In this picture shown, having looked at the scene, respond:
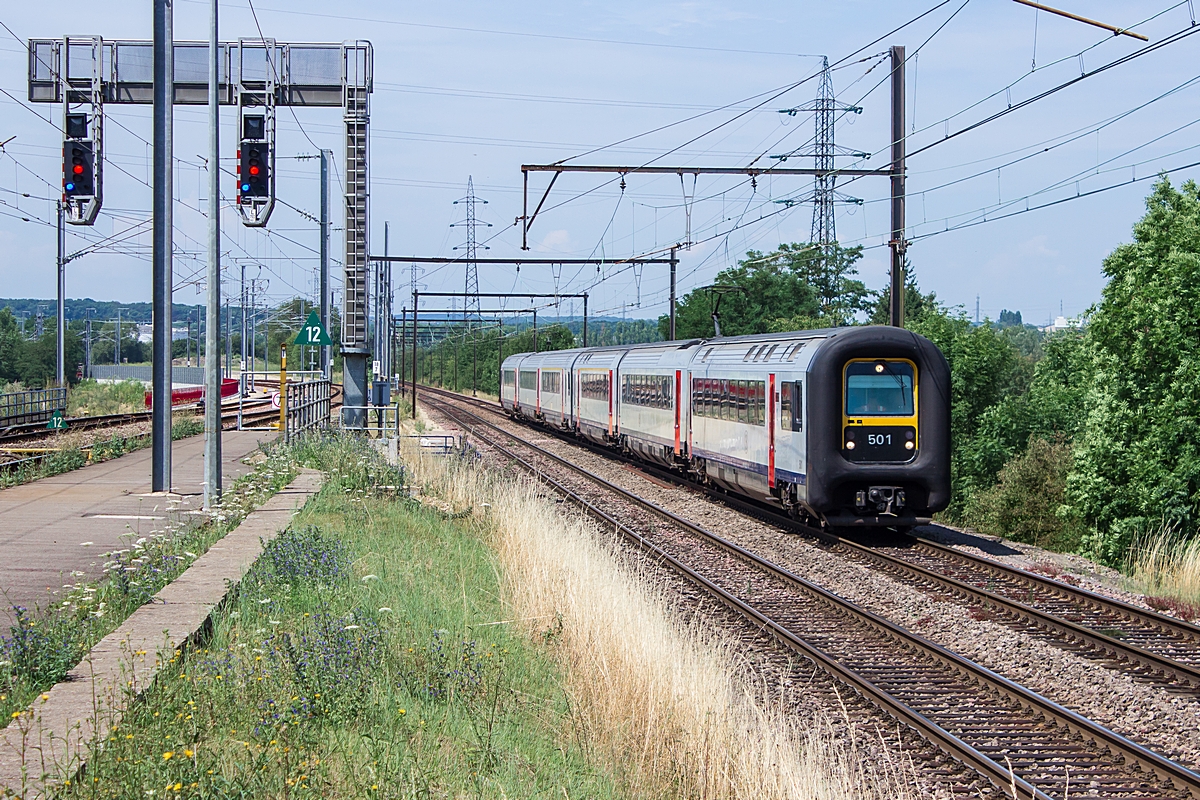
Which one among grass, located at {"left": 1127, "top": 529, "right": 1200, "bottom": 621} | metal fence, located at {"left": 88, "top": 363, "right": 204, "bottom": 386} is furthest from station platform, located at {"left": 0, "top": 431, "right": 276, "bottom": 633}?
metal fence, located at {"left": 88, "top": 363, "right": 204, "bottom": 386}

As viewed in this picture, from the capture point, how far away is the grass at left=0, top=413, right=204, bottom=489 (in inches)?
794

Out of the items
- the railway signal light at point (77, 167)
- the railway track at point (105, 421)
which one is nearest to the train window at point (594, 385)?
the railway track at point (105, 421)

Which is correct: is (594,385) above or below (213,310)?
below

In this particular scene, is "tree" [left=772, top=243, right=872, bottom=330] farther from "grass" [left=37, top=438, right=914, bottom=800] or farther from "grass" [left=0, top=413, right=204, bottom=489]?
"grass" [left=37, top=438, right=914, bottom=800]

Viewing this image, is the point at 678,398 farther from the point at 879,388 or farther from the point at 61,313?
the point at 61,313

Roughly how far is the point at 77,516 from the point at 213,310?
10.5 feet

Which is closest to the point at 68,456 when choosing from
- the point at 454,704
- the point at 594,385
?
the point at 594,385

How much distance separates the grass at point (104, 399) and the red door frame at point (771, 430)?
32.9 m

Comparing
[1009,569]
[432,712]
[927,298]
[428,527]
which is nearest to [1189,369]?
[1009,569]

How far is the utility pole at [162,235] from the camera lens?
17938 millimetres

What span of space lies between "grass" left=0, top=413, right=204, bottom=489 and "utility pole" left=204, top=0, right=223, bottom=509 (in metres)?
3.36

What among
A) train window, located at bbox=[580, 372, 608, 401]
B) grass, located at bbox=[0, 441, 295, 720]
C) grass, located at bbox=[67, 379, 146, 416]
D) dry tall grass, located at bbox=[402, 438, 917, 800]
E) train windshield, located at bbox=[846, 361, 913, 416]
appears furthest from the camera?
grass, located at bbox=[67, 379, 146, 416]

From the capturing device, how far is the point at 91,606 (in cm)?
887

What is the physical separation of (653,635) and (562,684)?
123 cm
